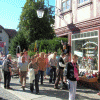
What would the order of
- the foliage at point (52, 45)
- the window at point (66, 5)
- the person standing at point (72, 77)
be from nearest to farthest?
the person standing at point (72, 77)
the window at point (66, 5)
the foliage at point (52, 45)

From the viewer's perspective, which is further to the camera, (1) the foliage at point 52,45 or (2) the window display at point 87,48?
(1) the foliage at point 52,45

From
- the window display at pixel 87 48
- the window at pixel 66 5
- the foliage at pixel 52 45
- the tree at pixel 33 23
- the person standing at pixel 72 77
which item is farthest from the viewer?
the tree at pixel 33 23

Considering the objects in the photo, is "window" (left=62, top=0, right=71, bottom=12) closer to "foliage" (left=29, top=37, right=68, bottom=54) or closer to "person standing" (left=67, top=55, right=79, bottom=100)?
"foliage" (left=29, top=37, right=68, bottom=54)

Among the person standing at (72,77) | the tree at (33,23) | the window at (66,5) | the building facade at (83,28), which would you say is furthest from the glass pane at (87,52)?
the tree at (33,23)

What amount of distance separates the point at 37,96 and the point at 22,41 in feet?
78.4

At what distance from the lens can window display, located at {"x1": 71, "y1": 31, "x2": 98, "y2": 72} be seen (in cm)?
956

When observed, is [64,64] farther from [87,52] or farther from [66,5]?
[66,5]

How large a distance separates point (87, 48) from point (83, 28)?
142cm

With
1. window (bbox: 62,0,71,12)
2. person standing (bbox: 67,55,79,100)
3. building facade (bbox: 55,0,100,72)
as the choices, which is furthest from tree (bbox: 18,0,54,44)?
person standing (bbox: 67,55,79,100)

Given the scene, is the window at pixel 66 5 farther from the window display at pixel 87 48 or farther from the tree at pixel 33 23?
the tree at pixel 33 23

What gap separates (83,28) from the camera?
33.3ft

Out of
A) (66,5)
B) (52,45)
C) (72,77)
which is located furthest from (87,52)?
(72,77)

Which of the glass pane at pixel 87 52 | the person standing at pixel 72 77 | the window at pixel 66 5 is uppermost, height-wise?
the window at pixel 66 5

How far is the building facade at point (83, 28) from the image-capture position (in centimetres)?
939
